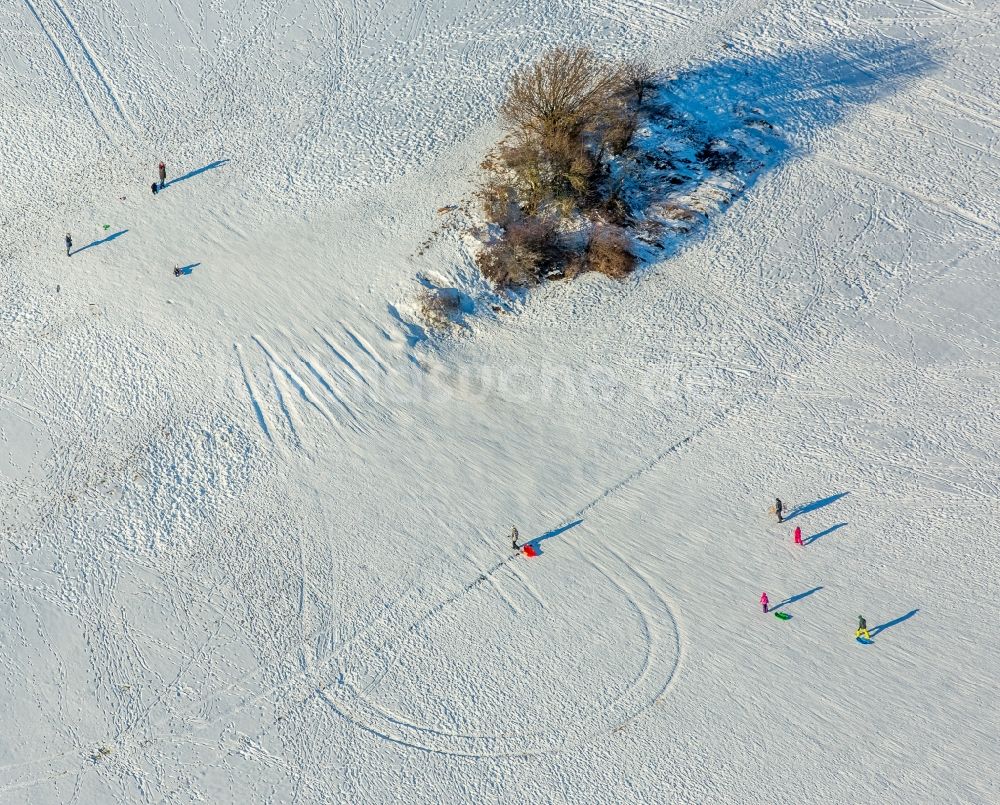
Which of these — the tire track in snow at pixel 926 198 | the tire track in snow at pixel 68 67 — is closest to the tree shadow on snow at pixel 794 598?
the tire track in snow at pixel 926 198

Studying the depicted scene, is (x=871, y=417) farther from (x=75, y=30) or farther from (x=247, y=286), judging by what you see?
(x=75, y=30)

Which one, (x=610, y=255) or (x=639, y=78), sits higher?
(x=639, y=78)

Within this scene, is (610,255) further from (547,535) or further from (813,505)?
(813,505)

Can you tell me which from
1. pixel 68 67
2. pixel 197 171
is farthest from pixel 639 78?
pixel 68 67

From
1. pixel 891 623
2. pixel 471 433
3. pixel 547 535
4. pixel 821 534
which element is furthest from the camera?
pixel 471 433

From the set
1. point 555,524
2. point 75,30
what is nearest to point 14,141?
point 75,30

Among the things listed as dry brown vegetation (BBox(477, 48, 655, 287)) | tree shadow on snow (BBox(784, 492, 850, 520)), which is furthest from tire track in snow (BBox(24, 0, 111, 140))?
tree shadow on snow (BBox(784, 492, 850, 520))

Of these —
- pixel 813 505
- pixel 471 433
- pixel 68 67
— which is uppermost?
pixel 68 67
